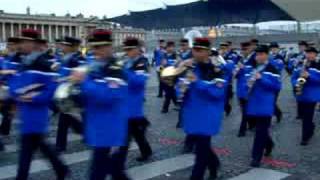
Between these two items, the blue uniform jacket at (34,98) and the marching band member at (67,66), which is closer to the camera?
the blue uniform jacket at (34,98)

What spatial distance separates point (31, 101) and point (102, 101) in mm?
1277

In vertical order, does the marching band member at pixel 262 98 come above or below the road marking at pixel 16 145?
above

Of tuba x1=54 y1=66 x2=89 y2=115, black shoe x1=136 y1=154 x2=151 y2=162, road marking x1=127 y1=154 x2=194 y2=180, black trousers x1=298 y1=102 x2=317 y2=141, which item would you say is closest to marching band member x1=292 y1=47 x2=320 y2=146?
→ black trousers x1=298 y1=102 x2=317 y2=141

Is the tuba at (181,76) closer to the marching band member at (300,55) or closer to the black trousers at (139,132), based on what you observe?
the black trousers at (139,132)

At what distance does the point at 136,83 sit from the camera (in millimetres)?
7988

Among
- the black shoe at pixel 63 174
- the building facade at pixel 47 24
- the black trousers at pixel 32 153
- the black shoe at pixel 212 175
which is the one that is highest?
the black trousers at pixel 32 153

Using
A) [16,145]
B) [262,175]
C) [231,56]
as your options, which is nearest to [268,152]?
[262,175]

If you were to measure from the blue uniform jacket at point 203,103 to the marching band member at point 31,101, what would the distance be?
5.15 ft

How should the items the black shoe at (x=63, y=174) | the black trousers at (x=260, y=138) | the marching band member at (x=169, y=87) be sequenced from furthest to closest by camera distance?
1. the marching band member at (x=169, y=87)
2. the black trousers at (x=260, y=138)
3. the black shoe at (x=63, y=174)

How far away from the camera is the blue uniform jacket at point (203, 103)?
631 cm

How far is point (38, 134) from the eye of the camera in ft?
20.9

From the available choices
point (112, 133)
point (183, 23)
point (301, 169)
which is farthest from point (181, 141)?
point (183, 23)

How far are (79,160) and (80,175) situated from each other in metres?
0.94

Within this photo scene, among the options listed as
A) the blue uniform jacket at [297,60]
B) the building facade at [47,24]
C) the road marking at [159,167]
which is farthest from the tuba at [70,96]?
the building facade at [47,24]
